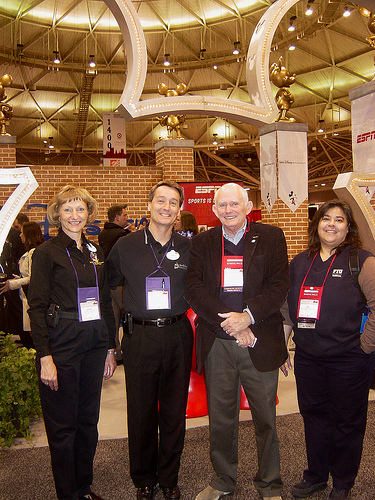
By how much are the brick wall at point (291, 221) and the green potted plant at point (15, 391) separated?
4.32 meters

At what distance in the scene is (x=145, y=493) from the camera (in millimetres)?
2672

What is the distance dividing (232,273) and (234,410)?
0.79 m

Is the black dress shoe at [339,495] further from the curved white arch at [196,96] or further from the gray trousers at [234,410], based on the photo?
the curved white arch at [196,96]

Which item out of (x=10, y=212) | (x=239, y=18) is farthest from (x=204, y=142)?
(x=10, y=212)

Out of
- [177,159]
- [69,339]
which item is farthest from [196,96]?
[177,159]

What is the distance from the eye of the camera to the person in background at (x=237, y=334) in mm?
2535

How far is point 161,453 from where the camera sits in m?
2.73

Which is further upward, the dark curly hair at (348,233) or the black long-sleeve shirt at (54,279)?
the dark curly hair at (348,233)

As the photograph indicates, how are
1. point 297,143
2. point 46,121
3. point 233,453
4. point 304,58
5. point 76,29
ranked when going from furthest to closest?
point 46,121, point 304,58, point 76,29, point 297,143, point 233,453

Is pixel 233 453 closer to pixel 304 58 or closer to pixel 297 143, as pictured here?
pixel 297 143

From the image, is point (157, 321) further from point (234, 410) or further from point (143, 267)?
point (234, 410)

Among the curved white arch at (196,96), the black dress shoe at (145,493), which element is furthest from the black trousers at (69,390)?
the curved white arch at (196,96)

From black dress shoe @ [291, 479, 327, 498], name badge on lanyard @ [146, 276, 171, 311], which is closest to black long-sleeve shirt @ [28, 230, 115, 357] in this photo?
name badge on lanyard @ [146, 276, 171, 311]

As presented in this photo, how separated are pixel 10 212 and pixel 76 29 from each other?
45.1 ft
